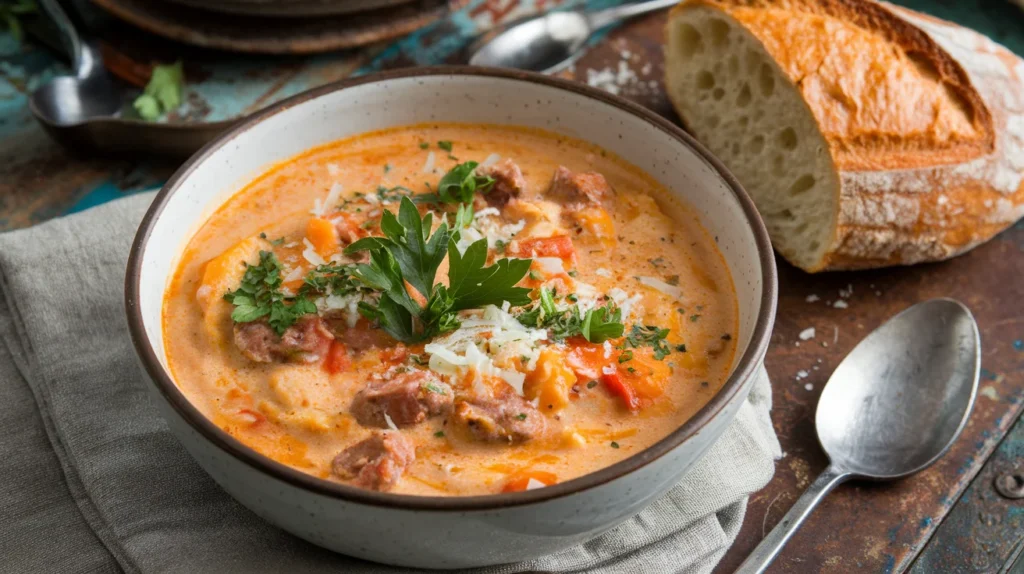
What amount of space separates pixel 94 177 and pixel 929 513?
3611 mm

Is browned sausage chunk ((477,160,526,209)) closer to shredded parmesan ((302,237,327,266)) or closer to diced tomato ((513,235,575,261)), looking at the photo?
diced tomato ((513,235,575,261))

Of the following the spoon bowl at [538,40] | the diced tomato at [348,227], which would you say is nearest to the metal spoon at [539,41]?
the spoon bowl at [538,40]

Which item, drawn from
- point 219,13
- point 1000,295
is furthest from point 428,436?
point 219,13

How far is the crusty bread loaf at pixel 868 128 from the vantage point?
3.86 m

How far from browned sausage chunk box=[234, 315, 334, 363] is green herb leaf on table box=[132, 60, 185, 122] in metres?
2.05

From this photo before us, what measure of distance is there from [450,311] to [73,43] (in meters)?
2.80

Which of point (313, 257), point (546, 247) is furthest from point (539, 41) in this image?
point (313, 257)

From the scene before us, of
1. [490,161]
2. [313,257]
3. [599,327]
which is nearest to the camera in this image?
[599,327]

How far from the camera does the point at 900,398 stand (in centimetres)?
352

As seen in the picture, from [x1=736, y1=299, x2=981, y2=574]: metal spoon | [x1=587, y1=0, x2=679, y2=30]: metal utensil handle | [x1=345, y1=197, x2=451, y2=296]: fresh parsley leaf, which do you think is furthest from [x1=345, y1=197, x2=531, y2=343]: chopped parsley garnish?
[x1=587, y1=0, x2=679, y2=30]: metal utensil handle

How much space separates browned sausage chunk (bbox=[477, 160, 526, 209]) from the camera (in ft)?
11.3

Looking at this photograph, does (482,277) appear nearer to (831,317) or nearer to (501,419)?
(501,419)

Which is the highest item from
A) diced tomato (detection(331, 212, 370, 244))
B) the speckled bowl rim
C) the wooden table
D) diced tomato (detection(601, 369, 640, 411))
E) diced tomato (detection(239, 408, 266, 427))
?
the speckled bowl rim

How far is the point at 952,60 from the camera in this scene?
411 cm
